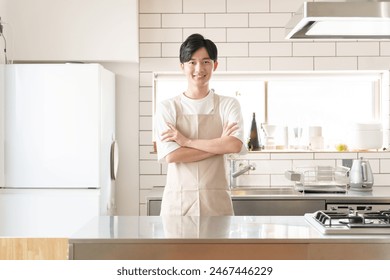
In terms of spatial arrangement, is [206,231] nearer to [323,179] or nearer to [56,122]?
[56,122]

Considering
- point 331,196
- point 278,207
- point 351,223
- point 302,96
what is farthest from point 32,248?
point 302,96

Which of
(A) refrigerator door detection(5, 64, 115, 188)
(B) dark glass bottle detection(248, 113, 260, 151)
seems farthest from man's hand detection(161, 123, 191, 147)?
(B) dark glass bottle detection(248, 113, 260, 151)

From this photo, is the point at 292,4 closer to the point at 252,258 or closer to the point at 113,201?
the point at 113,201

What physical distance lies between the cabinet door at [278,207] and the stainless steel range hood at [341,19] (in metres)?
1.25

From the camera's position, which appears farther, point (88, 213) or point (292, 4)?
point (292, 4)

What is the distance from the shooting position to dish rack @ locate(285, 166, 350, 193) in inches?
166

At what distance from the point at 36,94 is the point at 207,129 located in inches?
57.4

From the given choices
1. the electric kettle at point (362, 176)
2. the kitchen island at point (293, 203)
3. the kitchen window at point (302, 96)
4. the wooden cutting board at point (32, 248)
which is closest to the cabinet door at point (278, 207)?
the kitchen island at point (293, 203)

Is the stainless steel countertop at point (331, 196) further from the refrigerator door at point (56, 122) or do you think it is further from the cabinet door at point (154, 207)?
the refrigerator door at point (56, 122)

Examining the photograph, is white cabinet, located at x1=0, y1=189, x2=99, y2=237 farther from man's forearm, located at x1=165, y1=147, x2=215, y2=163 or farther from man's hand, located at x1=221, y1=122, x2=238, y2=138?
man's hand, located at x1=221, y1=122, x2=238, y2=138

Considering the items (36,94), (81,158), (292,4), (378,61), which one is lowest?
(81,158)

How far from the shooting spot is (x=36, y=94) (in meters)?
4.12

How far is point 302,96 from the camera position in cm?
485
